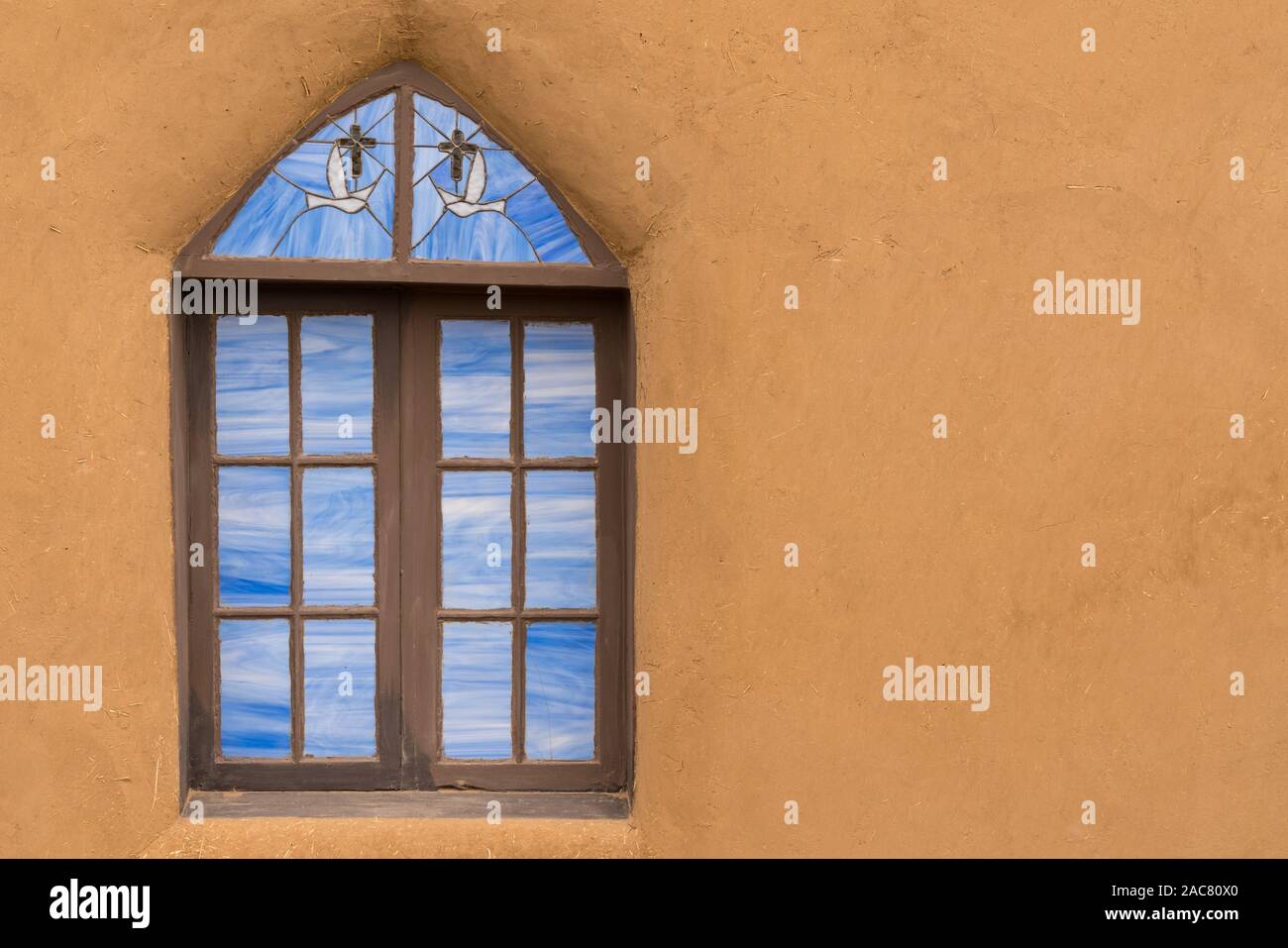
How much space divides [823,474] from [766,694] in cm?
69

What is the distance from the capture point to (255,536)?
138 inches

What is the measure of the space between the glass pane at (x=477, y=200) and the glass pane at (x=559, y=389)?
252mm

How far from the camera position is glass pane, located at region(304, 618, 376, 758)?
3.53 m

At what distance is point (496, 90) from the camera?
3365mm

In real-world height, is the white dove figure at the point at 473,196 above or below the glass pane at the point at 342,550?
above

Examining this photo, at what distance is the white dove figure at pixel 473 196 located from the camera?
11.2 feet

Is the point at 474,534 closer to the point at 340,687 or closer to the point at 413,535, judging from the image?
the point at 413,535

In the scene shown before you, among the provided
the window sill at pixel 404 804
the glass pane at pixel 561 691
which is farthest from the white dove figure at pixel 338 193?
the window sill at pixel 404 804

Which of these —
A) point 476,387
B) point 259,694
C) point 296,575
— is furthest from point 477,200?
point 259,694

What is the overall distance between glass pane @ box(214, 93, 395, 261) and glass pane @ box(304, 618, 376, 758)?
1175 mm

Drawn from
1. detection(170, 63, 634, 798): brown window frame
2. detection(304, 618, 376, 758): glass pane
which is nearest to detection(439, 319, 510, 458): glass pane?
detection(170, 63, 634, 798): brown window frame

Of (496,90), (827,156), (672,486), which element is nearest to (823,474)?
(672,486)

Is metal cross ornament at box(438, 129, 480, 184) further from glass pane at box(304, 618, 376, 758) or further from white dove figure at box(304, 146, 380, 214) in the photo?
glass pane at box(304, 618, 376, 758)

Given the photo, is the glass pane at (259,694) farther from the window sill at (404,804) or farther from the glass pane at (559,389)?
the glass pane at (559,389)
